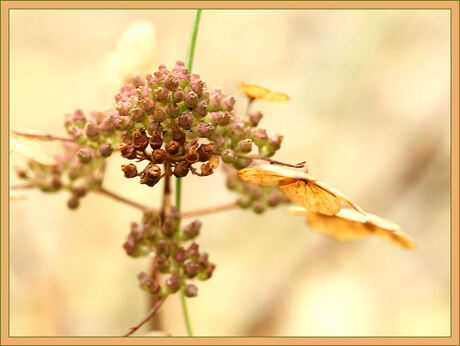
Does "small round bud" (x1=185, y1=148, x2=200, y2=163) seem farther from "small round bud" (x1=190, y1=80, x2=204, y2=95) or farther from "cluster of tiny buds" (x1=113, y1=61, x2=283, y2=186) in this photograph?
"small round bud" (x1=190, y1=80, x2=204, y2=95)

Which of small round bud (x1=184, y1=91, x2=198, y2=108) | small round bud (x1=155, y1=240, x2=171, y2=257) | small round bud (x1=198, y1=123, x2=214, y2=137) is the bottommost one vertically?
small round bud (x1=155, y1=240, x2=171, y2=257)

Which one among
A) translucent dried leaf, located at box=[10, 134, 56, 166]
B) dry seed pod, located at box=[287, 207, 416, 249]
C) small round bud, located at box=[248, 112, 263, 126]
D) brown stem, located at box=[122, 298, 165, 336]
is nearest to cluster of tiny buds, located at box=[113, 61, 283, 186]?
small round bud, located at box=[248, 112, 263, 126]

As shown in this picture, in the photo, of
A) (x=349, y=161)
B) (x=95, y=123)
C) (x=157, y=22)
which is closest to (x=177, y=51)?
(x=157, y=22)

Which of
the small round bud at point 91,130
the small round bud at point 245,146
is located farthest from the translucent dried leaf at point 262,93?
the small round bud at point 91,130

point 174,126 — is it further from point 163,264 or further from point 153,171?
point 163,264

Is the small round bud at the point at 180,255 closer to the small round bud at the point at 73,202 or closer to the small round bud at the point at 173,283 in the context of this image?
the small round bud at the point at 173,283

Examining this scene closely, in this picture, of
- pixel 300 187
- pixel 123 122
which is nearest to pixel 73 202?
pixel 123 122
